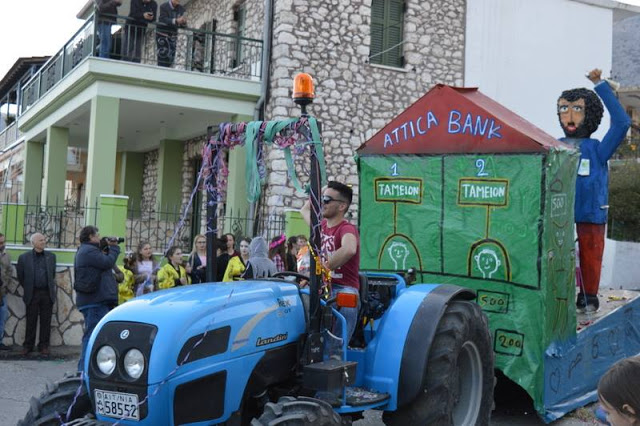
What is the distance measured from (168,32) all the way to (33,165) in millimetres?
7765

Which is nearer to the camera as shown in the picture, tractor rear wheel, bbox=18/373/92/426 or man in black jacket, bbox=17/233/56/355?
tractor rear wheel, bbox=18/373/92/426

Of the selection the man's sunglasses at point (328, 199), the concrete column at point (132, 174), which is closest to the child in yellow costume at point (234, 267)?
the man's sunglasses at point (328, 199)

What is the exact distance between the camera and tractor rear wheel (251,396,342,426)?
158 inches

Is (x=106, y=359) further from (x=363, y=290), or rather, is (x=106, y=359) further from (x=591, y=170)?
(x=591, y=170)

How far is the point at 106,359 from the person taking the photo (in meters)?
4.12

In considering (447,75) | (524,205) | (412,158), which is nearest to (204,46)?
(447,75)

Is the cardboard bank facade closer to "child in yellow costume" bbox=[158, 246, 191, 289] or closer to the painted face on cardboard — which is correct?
the painted face on cardboard

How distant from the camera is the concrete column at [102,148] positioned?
1383cm

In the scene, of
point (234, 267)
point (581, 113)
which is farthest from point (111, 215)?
point (581, 113)

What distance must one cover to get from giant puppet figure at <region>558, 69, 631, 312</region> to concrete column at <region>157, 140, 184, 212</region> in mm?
12258

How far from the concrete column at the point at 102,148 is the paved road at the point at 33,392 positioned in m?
4.70

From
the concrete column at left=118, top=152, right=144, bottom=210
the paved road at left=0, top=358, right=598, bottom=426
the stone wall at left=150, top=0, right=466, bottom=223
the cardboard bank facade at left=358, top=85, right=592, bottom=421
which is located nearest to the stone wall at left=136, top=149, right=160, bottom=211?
the concrete column at left=118, top=152, right=144, bottom=210

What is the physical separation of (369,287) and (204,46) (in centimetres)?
1208

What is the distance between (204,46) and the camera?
54.9ft
